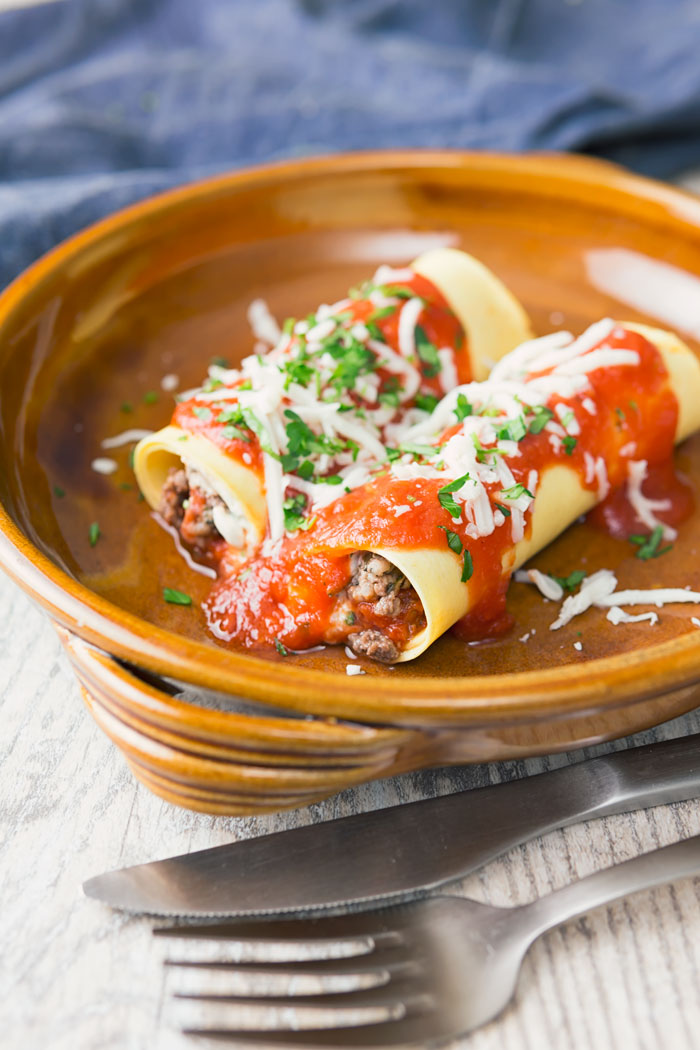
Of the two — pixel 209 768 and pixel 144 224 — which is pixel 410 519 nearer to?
pixel 209 768

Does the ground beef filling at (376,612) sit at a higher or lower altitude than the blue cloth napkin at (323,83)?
lower

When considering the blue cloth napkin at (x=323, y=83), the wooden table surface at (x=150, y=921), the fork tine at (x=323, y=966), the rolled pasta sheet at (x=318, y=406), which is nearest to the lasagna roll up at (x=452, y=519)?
the rolled pasta sheet at (x=318, y=406)

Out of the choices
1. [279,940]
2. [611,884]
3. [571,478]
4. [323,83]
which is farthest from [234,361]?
[611,884]

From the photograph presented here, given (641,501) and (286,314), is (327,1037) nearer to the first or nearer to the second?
(641,501)

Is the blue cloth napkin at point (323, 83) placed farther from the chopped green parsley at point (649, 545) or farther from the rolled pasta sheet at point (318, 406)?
the chopped green parsley at point (649, 545)

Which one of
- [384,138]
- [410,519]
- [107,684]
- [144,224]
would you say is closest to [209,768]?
[107,684]

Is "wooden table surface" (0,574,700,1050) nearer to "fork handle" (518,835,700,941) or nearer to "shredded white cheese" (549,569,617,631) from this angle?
"fork handle" (518,835,700,941)

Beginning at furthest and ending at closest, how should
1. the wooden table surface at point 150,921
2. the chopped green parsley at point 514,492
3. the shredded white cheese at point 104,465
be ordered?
the shredded white cheese at point 104,465, the chopped green parsley at point 514,492, the wooden table surface at point 150,921
